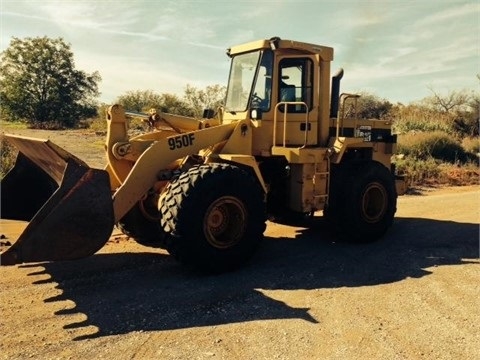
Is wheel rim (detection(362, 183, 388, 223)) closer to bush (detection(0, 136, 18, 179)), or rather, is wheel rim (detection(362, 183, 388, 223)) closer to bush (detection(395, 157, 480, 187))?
bush (detection(395, 157, 480, 187))

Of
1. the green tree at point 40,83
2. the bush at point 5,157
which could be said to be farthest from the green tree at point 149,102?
the bush at point 5,157

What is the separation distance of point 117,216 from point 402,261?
3672mm

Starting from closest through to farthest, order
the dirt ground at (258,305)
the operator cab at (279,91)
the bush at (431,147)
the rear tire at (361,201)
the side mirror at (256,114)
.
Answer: the dirt ground at (258,305)
the side mirror at (256,114)
the operator cab at (279,91)
the rear tire at (361,201)
the bush at (431,147)

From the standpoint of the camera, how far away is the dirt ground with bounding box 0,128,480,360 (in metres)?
4.06

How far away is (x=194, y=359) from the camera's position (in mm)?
3854

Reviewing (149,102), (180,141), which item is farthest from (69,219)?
(149,102)

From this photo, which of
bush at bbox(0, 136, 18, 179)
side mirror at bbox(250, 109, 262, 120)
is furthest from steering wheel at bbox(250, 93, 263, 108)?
bush at bbox(0, 136, 18, 179)

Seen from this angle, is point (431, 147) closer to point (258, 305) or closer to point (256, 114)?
point (256, 114)

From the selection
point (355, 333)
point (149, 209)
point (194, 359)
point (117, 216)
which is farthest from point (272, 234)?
point (194, 359)

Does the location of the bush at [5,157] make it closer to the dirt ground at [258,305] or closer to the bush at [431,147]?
the dirt ground at [258,305]

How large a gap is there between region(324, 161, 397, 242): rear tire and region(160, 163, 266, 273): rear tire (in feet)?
5.23

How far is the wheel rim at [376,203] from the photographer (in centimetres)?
748

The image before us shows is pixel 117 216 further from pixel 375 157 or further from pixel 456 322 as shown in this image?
pixel 375 157

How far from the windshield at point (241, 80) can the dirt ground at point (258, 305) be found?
2099mm
